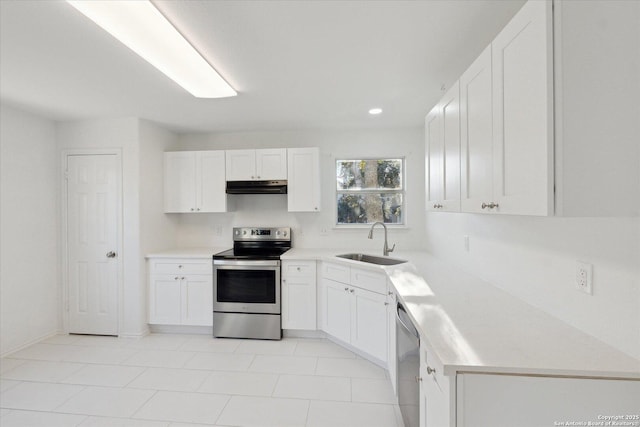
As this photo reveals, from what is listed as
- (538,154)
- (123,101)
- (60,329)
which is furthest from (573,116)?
(60,329)

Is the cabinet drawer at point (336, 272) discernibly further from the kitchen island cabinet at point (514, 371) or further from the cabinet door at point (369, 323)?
the kitchen island cabinet at point (514, 371)

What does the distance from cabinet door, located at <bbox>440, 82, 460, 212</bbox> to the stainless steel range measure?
77.0 inches

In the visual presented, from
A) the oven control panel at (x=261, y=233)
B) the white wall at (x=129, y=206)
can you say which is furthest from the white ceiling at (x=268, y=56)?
the oven control panel at (x=261, y=233)

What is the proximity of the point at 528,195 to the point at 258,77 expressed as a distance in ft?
6.44

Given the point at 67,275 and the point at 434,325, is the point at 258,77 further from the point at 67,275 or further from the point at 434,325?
the point at 67,275

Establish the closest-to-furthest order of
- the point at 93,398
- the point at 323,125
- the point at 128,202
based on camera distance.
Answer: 1. the point at 93,398
2. the point at 128,202
3. the point at 323,125

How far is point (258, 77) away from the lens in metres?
2.23

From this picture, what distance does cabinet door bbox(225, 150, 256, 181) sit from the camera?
11.6ft

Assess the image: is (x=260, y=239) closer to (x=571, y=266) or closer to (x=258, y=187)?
(x=258, y=187)

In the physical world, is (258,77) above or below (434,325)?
above

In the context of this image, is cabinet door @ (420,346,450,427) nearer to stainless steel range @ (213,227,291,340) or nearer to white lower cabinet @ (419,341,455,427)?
white lower cabinet @ (419,341,455,427)

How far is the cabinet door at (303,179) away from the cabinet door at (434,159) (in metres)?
1.41

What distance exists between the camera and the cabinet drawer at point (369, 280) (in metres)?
2.50

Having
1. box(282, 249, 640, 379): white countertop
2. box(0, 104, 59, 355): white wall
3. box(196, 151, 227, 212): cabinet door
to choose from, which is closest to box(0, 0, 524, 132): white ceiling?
box(0, 104, 59, 355): white wall
